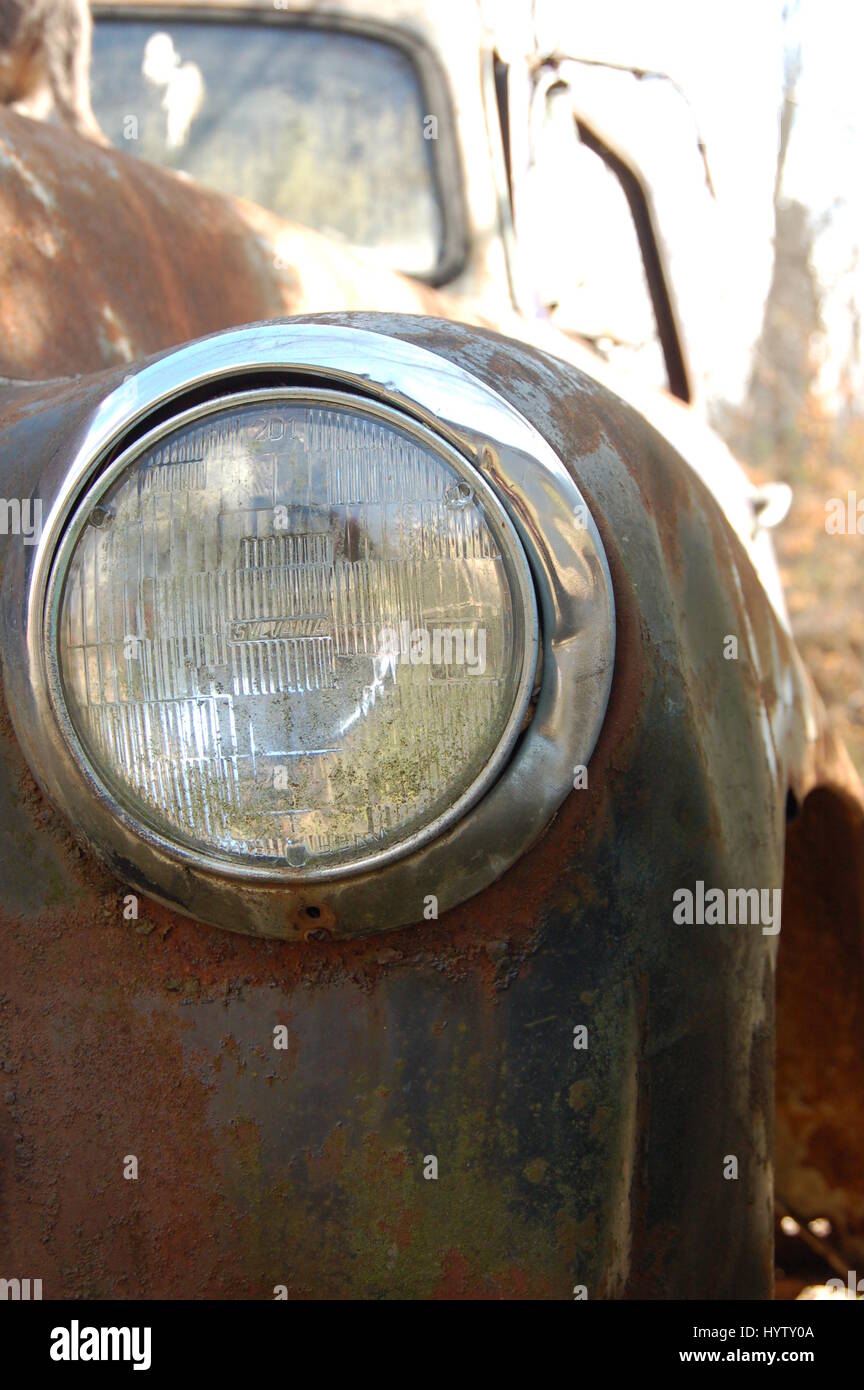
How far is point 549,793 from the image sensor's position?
103 centimetres

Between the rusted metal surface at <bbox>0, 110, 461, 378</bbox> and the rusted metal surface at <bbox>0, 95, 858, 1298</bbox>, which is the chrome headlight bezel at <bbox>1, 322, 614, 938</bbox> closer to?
the rusted metal surface at <bbox>0, 95, 858, 1298</bbox>

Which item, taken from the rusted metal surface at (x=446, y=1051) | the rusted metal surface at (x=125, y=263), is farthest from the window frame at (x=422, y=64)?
the rusted metal surface at (x=446, y=1051)

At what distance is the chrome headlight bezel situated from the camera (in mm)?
1010

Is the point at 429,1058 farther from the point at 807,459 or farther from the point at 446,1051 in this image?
the point at 807,459

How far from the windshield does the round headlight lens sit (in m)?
1.82

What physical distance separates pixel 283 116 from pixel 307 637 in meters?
2.13

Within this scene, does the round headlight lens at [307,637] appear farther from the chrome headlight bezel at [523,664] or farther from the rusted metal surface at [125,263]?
the rusted metal surface at [125,263]

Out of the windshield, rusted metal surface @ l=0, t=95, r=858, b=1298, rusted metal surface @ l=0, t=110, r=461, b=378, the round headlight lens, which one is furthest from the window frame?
the round headlight lens

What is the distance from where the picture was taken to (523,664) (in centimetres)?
100

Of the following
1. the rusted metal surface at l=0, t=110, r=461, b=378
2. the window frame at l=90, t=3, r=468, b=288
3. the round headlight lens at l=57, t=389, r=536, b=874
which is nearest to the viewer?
the round headlight lens at l=57, t=389, r=536, b=874

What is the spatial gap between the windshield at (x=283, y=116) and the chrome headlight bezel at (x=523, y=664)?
69.3 inches

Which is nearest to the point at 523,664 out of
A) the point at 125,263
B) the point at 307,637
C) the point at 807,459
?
the point at 307,637

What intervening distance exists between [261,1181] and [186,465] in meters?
0.58

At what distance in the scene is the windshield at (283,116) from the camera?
8.85 ft
